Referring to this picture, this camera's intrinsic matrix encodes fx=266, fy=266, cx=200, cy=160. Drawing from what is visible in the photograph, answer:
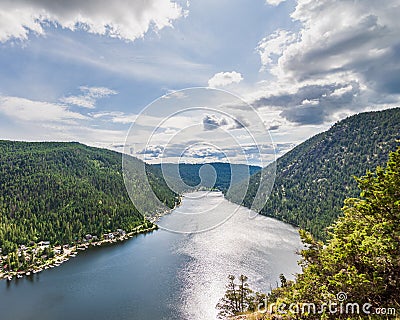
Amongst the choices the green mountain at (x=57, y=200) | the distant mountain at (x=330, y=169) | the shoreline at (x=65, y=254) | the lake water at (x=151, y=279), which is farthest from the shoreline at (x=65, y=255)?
the distant mountain at (x=330, y=169)

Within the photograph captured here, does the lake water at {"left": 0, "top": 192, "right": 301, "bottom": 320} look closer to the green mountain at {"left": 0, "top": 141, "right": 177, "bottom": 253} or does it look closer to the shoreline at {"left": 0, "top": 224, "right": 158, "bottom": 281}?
the shoreline at {"left": 0, "top": 224, "right": 158, "bottom": 281}

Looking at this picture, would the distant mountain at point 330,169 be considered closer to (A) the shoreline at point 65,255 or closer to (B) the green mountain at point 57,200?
(A) the shoreline at point 65,255

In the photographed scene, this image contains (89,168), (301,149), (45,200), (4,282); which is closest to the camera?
(4,282)

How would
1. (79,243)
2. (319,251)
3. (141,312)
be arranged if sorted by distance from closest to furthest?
1. (319,251)
2. (141,312)
3. (79,243)

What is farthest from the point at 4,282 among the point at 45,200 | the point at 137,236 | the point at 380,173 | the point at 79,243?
the point at 380,173

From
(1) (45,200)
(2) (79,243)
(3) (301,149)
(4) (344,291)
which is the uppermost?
(3) (301,149)

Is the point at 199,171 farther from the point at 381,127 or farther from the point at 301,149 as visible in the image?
the point at 301,149
